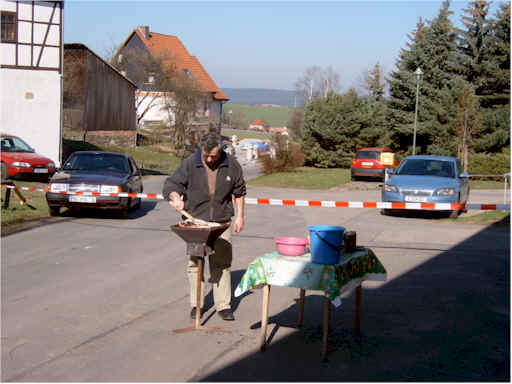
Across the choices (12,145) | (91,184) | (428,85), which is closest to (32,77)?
(12,145)

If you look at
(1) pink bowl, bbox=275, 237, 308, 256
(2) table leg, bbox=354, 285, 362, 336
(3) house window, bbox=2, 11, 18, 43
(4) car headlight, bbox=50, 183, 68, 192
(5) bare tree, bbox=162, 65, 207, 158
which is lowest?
(2) table leg, bbox=354, 285, 362, 336

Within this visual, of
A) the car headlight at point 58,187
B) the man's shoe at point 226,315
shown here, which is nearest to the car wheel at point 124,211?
the car headlight at point 58,187

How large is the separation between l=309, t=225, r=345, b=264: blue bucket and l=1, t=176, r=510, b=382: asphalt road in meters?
0.86

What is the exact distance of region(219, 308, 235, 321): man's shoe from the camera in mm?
6348

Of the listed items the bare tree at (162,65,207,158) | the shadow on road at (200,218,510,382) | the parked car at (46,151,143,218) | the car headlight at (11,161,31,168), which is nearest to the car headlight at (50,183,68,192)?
the parked car at (46,151,143,218)

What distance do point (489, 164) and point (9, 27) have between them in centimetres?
2634

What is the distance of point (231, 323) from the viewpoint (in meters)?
6.28

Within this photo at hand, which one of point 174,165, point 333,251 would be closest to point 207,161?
point 333,251

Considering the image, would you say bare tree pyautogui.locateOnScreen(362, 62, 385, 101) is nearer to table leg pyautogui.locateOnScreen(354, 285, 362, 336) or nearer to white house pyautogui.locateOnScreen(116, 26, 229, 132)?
white house pyautogui.locateOnScreen(116, 26, 229, 132)

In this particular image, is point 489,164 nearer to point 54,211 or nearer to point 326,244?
point 54,211

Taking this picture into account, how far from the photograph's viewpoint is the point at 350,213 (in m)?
16.9

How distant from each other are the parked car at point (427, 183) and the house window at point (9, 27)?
2009 centimetres

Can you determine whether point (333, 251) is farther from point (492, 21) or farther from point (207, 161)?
point (492, 21)

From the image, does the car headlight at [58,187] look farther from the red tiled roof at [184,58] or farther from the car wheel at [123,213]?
the red tiled roof at [184,58]
